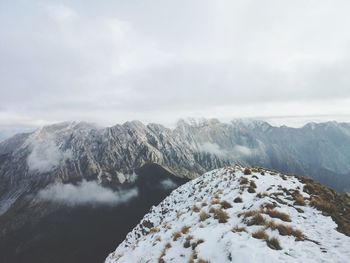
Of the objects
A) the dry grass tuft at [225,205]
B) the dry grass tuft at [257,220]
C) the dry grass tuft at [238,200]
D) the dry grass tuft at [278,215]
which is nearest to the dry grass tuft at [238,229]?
the dry grass tuft at [257,220]

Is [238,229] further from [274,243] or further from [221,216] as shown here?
[221,216]

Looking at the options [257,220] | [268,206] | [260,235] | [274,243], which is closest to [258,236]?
[260,235]

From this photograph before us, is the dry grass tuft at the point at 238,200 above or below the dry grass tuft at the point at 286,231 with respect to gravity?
below

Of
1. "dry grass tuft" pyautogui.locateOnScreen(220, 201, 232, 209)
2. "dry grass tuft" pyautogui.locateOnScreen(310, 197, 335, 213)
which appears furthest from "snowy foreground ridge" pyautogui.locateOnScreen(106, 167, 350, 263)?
"dry grass tuft" pyautogui.locateOnScreen(310, 197, 335, 213)

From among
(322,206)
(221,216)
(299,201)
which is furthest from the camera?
(299,201)

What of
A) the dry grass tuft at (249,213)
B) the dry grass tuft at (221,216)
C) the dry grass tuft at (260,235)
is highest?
the dry grass tuft at (260,235)

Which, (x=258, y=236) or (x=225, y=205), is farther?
(x=225, y=205)

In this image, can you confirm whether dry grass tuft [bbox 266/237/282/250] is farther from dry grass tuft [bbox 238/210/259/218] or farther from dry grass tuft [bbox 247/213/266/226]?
dry grass tuft [bbox 238/210/259/218]

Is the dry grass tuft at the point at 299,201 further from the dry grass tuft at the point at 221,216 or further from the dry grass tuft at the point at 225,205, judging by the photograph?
the dry grass tuft at the point at 221,216

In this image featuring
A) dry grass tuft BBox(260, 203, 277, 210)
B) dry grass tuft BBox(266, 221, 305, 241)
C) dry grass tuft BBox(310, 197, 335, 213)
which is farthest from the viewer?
dry grass tuft BBox(310, 197, 335, 213)

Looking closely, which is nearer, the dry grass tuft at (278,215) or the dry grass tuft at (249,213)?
the dry grass tuft at (278,215)

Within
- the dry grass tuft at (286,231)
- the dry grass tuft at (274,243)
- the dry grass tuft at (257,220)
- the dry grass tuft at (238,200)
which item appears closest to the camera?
the dry grass tuft at (274,243)

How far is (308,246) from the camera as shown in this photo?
395 inches

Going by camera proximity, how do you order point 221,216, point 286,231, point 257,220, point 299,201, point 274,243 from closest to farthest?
1. point 274,243
2. point 286,231
3. point 257,220
4. point 221,216
5. point 299,201
